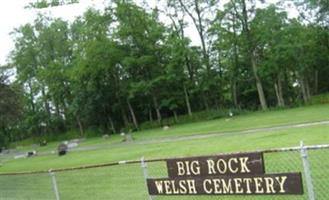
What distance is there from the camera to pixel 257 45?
56.2 metres

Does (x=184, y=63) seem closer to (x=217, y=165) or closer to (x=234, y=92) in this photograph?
(x=234, y=92)

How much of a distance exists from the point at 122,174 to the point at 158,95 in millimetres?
43013

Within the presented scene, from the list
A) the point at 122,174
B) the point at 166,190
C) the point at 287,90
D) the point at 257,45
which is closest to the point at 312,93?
the point at 287,90

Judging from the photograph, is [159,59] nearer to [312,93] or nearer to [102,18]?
[102,18]

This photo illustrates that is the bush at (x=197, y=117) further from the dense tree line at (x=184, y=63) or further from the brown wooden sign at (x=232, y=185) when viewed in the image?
the brown wooden sign at (x=232, y=185)

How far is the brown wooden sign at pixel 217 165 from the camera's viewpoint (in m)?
8.36

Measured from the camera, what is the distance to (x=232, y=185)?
867cm

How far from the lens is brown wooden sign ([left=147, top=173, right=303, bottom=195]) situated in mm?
8094

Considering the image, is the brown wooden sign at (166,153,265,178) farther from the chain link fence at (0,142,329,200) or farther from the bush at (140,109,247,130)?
the bush at (140,109,247,130)

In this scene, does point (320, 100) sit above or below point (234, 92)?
below

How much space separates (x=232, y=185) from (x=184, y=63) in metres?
50.0

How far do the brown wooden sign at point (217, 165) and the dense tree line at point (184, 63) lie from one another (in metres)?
43.1

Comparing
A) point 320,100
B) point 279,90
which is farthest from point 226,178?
point 279,90

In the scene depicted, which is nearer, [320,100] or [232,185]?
[232,185]
